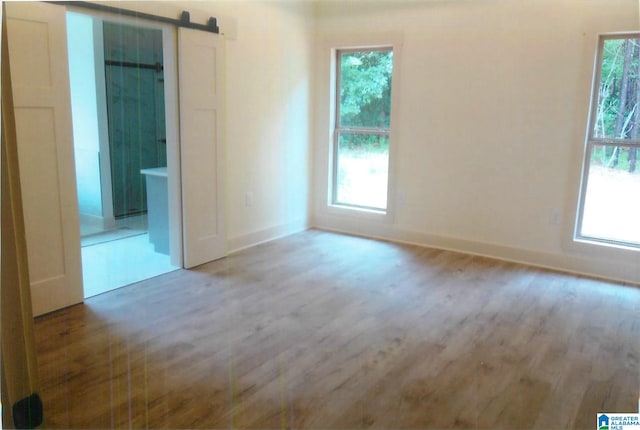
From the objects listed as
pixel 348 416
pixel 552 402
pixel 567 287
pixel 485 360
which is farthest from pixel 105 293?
pixel 567 287

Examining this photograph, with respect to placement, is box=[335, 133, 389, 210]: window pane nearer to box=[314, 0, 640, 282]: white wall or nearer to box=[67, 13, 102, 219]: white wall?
box=[314, 0, 640, 282]: white wall

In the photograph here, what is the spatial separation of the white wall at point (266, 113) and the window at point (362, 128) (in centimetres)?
33

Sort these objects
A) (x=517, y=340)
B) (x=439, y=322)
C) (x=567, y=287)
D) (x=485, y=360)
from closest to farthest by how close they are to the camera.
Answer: (x=485, y=360)
(x=517, y=340)
(x=439, y=322)
(x=567, y=287)

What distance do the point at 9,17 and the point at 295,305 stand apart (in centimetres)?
237

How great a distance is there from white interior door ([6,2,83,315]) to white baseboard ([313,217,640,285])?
9.34 ft

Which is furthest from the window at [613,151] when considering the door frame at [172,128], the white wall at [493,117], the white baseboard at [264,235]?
the door frame at [172,128]

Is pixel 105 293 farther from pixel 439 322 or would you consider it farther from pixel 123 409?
pixel 439 322

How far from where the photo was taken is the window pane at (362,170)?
530 cm

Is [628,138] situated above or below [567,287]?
above

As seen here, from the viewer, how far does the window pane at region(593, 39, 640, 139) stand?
3.96 meters

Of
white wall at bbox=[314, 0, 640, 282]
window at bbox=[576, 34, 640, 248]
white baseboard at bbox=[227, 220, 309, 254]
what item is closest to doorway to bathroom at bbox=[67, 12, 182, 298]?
white baseboard at bbox=[227, 220, 309, 254]

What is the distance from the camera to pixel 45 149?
312cm

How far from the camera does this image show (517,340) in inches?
119

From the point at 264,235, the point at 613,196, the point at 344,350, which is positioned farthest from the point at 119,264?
the point at 613,196
